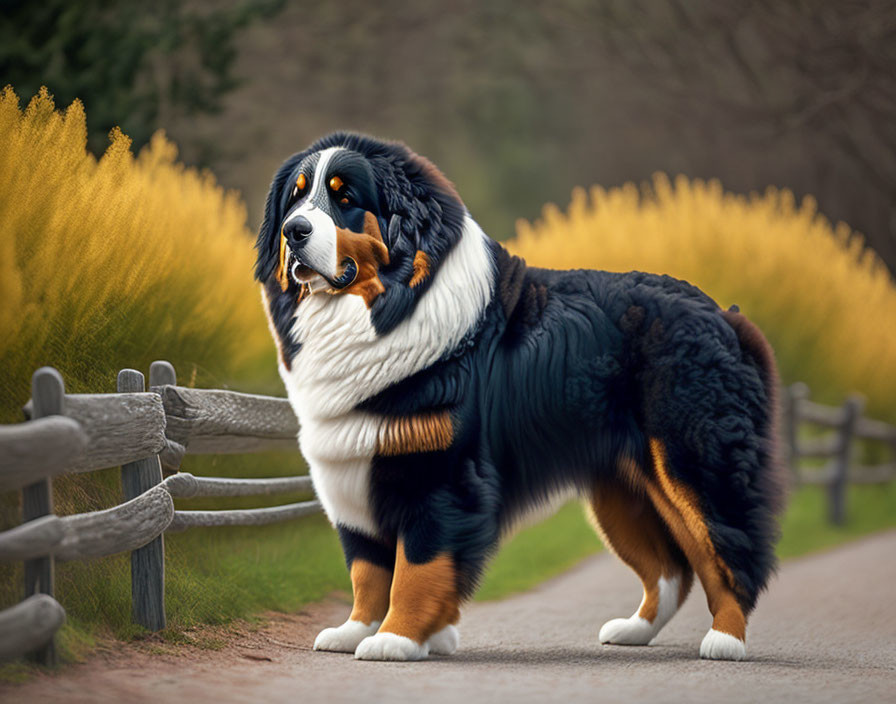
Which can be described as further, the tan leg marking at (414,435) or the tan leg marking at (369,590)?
the tan leg marking at (369,590)

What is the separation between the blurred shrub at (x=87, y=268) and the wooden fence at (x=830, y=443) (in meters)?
7.07

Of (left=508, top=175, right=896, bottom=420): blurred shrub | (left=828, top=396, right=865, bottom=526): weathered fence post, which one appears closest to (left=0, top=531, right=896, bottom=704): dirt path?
(left=828, top=396, right=865, bottom=526): weathered fence post

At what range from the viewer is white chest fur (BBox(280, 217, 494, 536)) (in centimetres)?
405

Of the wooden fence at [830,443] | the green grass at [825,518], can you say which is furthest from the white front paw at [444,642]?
the wooden fence at [830,443]

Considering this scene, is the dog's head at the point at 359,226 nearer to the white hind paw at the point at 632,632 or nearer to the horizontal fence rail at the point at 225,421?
the horizontal fence rail at the point at 225,421

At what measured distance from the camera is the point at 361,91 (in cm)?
2155

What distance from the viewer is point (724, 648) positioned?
13.4 feet

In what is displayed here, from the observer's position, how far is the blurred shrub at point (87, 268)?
4.02 meters

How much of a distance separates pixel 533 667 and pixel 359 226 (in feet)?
5.77

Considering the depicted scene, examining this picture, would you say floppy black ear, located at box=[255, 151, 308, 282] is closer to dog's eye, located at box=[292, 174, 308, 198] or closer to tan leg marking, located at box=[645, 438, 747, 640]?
dog's eye, located at box=[292, 174, 308, 198]

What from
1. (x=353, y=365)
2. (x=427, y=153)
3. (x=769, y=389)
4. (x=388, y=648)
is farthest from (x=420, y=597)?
(x=427, y=153)

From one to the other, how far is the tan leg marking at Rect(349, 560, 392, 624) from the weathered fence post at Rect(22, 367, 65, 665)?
1261 millimetres

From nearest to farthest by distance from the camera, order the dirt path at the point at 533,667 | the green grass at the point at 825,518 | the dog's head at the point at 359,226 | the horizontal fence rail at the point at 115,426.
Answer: the dirt path at the point at 533,667
the horizontal fence rail at the point at 115,426
the dog's head at the point at 359,226
the green grass at the point at 825,518

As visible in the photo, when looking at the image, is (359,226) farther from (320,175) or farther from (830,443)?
(830,443)
